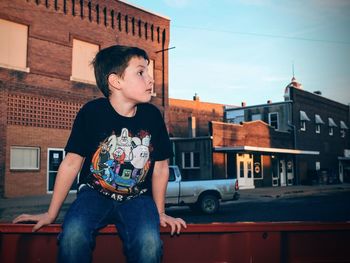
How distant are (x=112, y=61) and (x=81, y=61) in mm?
19438

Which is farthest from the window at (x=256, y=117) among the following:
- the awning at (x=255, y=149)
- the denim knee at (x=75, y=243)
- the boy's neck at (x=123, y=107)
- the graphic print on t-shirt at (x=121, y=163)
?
the denim knee at (x=75, y=243)

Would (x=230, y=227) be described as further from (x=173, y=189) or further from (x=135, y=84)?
(x=173, y=189)

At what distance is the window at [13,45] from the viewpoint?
18000 mm

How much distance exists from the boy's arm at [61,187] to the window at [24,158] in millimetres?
16967

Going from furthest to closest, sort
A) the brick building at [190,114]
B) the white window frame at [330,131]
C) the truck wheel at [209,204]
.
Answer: the white window frame at [330,131]
the brick building at [190,114]
the truck wheel at [209,204]

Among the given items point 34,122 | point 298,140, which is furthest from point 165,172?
point 298,140

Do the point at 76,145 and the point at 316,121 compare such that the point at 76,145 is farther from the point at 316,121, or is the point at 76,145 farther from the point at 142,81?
the point at 316,121

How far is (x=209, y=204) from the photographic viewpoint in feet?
42.6

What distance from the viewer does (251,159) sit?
30141 millimetres

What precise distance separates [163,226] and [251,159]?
93.8 ft

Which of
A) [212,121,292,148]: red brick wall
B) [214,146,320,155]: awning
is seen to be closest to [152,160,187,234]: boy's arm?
[214,146,320,155]: awning

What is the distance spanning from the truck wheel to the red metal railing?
10.5 m

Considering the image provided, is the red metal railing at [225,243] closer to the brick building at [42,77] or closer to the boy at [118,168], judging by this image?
the boy at [118,168]

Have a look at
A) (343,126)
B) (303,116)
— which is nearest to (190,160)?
(303,116)
